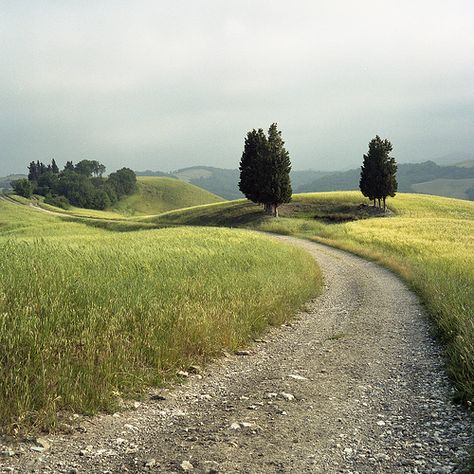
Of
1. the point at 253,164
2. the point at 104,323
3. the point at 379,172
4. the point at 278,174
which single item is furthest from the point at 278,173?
the point at 104,323

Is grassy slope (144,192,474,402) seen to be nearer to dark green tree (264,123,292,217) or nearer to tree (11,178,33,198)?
dark green tree (264,123,292,217)

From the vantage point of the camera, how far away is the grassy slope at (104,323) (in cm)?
562

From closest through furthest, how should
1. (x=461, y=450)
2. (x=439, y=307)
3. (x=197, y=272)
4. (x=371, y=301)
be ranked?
1. (x=461, y=450)
2. (x=439, y=307)
3. (x=197, y=272)
4. (x=371, y=301)

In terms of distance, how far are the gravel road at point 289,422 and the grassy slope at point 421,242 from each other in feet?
2.63

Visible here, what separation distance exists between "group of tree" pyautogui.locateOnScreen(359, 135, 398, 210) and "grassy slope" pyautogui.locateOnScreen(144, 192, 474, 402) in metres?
5.24

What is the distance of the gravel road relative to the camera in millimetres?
4594

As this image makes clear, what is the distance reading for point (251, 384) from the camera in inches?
280

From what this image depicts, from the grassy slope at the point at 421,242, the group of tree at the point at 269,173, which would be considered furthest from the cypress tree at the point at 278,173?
the grassy slope at the point at 421,242

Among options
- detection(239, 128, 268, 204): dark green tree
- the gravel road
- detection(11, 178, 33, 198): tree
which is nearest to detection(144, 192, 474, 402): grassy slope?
the gravel road

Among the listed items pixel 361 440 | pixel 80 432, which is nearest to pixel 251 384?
pixel 361 440

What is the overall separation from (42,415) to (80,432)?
53cm

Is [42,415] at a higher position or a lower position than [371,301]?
higher

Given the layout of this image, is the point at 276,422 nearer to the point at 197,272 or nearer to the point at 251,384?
the point at 251,384

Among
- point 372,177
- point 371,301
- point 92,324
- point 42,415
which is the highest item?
point 372,177
